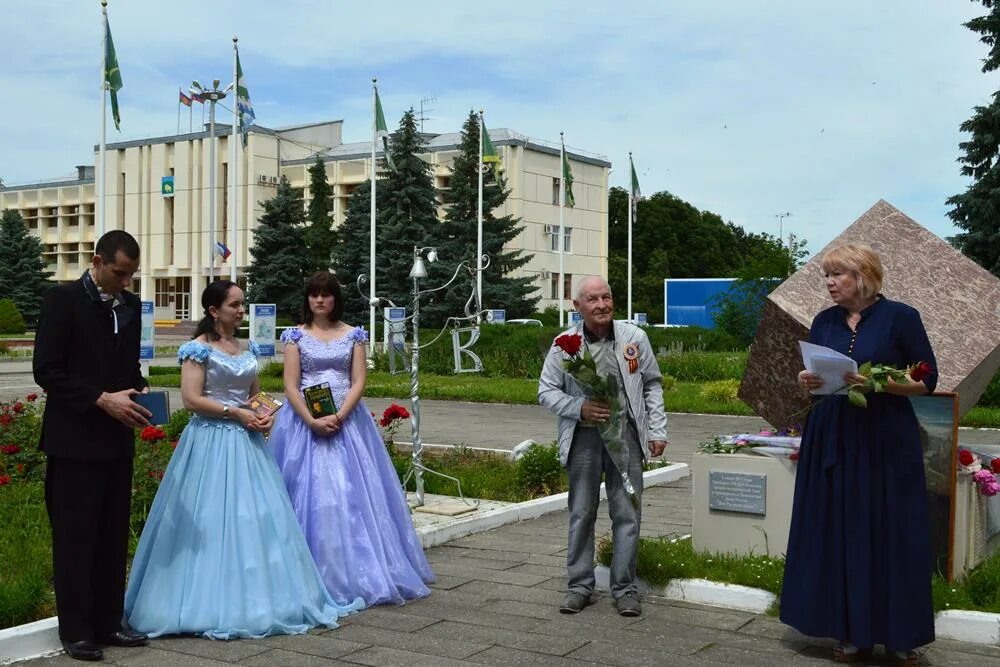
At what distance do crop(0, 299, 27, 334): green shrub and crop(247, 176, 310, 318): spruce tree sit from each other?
11.7 meters

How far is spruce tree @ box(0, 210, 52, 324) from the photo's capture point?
63.2 metres

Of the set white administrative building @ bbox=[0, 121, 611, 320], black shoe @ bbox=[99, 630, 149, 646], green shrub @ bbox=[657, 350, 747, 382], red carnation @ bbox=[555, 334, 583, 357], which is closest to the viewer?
black shoe @ bbox=[99, 630, 149, 646]

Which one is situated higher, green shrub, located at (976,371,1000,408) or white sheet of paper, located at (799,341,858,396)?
white sheet of paper, located at (799,341,858,396)

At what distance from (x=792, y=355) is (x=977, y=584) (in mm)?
1751

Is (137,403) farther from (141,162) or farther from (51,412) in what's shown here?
(141,162)

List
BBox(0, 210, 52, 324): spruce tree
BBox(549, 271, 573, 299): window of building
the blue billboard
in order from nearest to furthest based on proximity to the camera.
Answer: the blue billboard
BBox(0, 210, 52, 324): spruce tree
BBox(549, 271, 573, 299): window of building

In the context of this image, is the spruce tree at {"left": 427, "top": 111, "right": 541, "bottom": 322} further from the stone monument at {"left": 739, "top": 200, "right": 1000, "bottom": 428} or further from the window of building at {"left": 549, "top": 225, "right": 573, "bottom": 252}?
the stone monument at {"left": 739, "top": 200, "right": 1000, "bottom": 428}

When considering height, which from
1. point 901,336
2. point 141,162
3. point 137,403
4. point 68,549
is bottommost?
point 68,549

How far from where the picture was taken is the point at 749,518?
698cm

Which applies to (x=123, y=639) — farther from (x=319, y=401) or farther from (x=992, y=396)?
(x=992, y=396)

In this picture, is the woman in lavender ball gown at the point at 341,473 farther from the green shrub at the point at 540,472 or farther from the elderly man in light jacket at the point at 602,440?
the green shrub at the point at 540,472

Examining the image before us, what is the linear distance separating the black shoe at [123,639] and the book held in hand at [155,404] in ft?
3.52

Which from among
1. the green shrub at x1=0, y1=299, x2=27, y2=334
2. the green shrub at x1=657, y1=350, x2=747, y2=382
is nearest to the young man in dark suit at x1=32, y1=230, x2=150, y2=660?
the green shrub at x1=657, y1=350, x2=747, y2=382

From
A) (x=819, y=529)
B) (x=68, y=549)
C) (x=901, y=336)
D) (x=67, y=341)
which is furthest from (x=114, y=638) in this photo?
(x=901, y=336)
